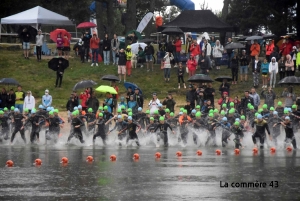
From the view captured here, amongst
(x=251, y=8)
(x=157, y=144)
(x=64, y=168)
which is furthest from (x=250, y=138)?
(x=251, y=8)

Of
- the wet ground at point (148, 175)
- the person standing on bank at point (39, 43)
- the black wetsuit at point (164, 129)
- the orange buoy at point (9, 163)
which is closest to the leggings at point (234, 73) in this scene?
the black wetsuit at point (164, 129)

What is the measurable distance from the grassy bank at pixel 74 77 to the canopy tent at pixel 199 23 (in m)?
2.00

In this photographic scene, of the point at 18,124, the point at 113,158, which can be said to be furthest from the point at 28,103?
the point at 113,158

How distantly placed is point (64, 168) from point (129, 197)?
4793 mm

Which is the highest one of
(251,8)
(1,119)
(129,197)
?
(251,8)

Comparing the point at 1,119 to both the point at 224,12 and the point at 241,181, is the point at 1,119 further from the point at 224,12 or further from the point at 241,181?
the point at 224,12

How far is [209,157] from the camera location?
24031 mm

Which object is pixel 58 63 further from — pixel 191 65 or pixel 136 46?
pixel 191 65

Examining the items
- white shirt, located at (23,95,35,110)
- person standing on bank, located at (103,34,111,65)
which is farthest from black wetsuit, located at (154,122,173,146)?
person standing on bank, located at (103,34,111,65)

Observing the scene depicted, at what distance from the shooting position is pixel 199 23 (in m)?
39.2

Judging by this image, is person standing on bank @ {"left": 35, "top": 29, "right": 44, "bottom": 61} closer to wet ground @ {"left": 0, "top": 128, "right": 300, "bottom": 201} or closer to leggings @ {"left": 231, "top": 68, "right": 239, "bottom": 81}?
leggings @ {"left": 231, "top": 68, "right": 239, "bottom": 81}

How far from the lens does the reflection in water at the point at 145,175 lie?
1711cm

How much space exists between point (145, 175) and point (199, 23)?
20.3 m

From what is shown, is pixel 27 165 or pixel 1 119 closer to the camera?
pixel 27 165
